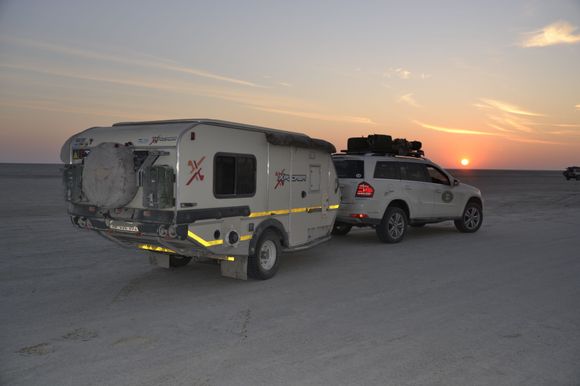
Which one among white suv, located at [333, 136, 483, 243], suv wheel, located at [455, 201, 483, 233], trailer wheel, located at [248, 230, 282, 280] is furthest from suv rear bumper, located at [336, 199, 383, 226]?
suv wheel, located at [455, 201, 483, 233]

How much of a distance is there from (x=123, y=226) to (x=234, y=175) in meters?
1.66

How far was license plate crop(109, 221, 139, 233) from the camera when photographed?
21.3ft

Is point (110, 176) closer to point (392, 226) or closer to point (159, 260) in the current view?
point (159, 260)

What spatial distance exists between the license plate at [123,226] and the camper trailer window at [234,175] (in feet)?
3.80

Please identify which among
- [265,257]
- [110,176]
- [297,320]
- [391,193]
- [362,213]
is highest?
[110,176]

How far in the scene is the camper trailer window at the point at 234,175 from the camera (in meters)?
6.68

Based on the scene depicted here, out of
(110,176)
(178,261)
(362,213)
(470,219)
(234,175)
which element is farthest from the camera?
(470,219)

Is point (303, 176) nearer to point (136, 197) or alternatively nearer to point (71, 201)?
point (136, 197)

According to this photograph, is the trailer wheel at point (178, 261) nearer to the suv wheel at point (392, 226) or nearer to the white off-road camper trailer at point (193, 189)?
the white off-road camper trailer at point (193, 189)

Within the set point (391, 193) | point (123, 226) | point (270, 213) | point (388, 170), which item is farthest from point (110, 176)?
point (388, 170)

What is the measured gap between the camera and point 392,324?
548cm

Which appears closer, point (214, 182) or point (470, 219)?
point (214, 182)

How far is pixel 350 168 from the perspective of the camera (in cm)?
1097

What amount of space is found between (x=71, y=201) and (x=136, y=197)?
4.35 ft
